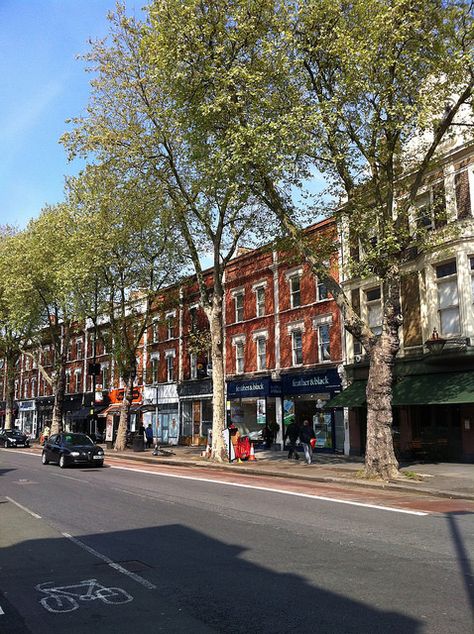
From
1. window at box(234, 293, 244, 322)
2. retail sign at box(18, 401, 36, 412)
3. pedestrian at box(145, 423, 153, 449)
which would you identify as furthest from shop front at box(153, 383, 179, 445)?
retail sign at box(18, 401, 36, 412)

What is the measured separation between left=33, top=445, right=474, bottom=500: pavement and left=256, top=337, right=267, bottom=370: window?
5.40 metres

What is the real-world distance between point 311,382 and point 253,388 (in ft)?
15.3

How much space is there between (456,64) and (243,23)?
19.8 feet

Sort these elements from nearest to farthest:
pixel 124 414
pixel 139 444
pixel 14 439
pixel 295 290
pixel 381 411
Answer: pixel 381 411, pixel 295 290, pixel 139 444, pixel 124 414, pixel 14 439

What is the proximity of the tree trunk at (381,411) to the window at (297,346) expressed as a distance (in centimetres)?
1300

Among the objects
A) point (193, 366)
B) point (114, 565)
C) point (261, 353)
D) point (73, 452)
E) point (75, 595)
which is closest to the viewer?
point (75, 595)

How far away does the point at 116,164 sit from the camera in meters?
23.7

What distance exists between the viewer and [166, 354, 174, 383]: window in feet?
134

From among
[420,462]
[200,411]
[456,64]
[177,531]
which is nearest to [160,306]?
[200,411]

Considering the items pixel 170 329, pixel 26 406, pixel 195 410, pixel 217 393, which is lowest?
pixel 195 410

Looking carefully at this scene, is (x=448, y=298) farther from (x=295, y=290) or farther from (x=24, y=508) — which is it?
(x=24, y=508)

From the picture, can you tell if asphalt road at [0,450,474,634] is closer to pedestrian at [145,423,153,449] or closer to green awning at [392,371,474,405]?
green awning at [392,371,474,405]

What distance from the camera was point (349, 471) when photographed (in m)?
18.9

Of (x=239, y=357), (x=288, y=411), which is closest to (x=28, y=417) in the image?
(x=239, y=357)
